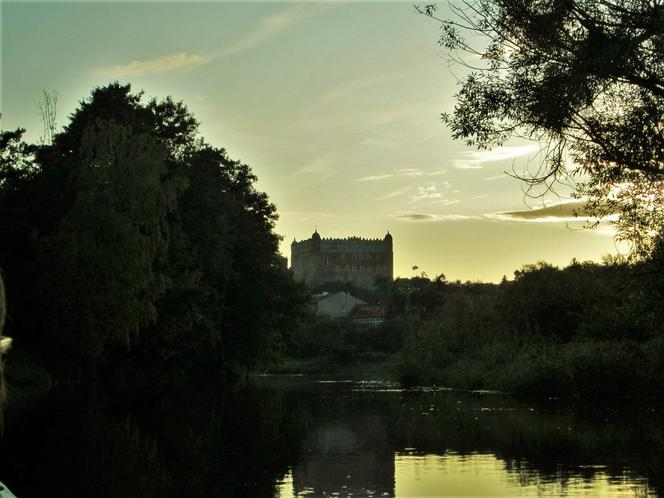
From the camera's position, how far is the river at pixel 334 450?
14.5m

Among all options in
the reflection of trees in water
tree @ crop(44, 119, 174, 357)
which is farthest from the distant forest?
the reflection of trees in water

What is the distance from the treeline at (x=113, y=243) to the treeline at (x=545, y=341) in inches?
511

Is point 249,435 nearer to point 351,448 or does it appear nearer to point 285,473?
point 351,448

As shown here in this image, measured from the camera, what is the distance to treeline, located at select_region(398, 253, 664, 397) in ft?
121

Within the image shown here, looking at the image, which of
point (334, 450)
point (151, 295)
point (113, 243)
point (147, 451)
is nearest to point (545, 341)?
point (151, 295)

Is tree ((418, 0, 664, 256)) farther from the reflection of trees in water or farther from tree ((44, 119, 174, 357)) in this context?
tree ((44, 119, 174, 357))

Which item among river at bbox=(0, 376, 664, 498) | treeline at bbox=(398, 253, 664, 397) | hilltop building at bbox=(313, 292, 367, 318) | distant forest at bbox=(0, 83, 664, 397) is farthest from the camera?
hilltop building at bbox=(313, 292, 367, 318)

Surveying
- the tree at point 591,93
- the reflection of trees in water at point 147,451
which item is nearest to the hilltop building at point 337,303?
Answer: the reflection of trees in water at point 147,451

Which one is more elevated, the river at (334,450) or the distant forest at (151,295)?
the distant forest at (151,295)

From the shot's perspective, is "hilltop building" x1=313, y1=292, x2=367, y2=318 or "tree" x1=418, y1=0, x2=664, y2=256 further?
"hilltop building" x1=313, y1=292, x2=367, y2=318

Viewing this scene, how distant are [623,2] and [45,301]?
33499mm

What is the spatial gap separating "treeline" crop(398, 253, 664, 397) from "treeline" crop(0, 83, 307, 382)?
42.6 feet

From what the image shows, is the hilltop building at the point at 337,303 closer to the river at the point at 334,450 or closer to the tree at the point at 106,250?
the tree at the point at 106,250

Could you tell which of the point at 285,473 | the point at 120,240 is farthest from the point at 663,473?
the point at 120,240
